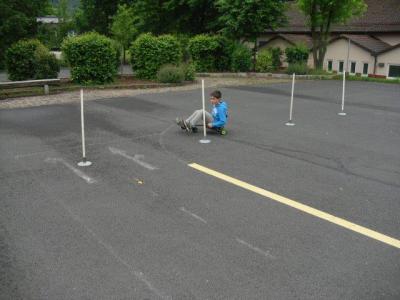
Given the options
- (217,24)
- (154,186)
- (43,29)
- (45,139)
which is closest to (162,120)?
(45,139)

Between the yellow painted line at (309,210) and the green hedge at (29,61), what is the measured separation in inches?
510

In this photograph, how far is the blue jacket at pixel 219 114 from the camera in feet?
35.7

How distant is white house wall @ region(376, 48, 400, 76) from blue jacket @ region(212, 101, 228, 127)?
31693 millimetres

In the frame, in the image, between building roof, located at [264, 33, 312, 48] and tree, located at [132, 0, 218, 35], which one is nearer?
tree, located at [132, 0, 218, 35]

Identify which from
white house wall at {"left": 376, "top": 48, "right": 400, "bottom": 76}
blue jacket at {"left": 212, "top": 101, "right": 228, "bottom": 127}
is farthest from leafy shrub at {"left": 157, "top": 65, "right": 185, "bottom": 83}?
white house wall at {"left": 376, "top": 48, "right": 400, "bottom": 76}

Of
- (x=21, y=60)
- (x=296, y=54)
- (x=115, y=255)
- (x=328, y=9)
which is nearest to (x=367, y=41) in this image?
(x=328, y=9)

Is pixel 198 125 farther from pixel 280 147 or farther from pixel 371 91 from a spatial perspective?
pixel 371 91

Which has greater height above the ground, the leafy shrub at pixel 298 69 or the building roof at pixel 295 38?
the building roof at pixel 295 38

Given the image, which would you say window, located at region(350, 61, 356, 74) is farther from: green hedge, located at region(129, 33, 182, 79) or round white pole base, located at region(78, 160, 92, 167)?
round white pole base, located at region(78, 160, 92, 167)

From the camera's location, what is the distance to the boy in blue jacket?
1088cm

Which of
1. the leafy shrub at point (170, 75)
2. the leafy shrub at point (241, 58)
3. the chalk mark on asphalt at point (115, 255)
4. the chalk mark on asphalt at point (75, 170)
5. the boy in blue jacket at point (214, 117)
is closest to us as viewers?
the chalk mark on asphalt at point (115, 255)

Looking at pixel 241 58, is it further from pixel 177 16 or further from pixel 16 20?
pixel 16 20

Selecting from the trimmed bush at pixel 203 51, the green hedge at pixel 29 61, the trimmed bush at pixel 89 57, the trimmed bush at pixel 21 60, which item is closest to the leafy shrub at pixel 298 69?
the trimmed bush at pixel 203 51

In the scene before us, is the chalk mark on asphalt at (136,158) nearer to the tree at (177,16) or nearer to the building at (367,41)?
the tree at (177,16)
